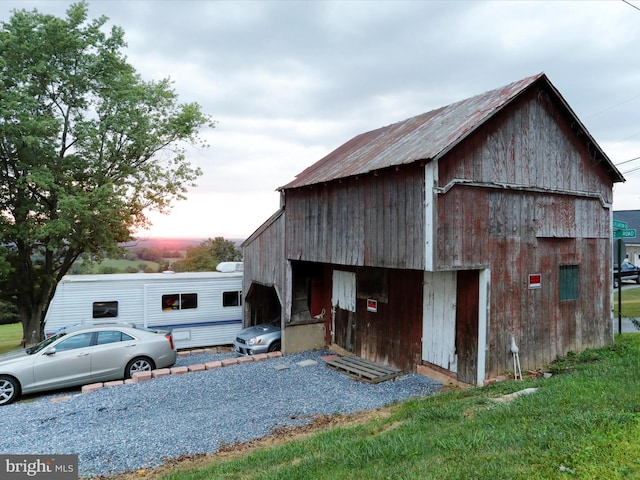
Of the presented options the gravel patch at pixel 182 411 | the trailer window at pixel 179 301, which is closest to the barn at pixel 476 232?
the gravel patch at pixel 182 411

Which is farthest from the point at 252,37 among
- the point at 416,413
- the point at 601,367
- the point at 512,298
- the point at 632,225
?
the point at 632,225

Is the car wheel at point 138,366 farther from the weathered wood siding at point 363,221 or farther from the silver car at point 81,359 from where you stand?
the weathered wood siding at point 363,221

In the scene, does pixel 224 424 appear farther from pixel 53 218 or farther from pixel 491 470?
pixel 53 218

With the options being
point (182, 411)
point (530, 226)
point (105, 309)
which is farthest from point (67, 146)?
point (530, 226)

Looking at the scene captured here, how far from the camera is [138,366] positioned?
10.6m

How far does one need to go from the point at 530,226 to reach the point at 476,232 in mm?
1688

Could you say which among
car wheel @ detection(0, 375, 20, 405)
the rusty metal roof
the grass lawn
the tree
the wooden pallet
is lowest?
car wheel @ detection(0, 375, 20, 405)

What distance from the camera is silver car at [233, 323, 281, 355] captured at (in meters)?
12.6

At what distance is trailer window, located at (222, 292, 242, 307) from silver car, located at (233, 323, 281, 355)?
2538 millimetres

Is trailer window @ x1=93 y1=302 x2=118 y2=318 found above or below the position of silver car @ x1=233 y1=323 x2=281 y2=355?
above

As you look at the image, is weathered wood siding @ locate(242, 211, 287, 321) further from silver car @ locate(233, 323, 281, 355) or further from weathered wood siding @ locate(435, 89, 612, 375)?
weathered wood siding @ locate(435, 89, 612, 375)

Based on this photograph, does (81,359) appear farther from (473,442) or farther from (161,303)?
(473,442)

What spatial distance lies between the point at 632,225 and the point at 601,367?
3814 cm

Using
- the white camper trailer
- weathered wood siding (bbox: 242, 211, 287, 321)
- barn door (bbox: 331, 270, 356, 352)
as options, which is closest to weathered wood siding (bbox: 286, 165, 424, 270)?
weathered wood siding (bbox: 242, 211, 287, 321)
